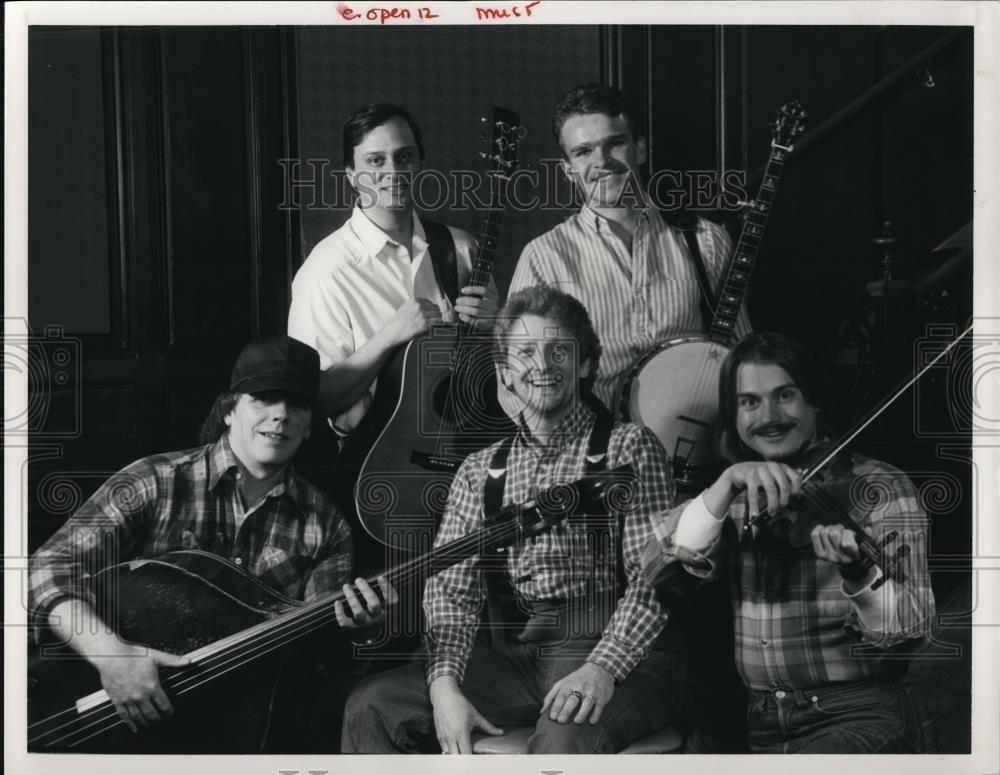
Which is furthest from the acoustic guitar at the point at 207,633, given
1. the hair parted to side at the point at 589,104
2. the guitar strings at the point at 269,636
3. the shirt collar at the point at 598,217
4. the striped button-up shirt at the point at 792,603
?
the hair parted to side at the point at 589,104

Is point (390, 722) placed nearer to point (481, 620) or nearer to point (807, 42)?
point (481, 620)

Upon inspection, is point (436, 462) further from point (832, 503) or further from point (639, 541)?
point (832, 503)

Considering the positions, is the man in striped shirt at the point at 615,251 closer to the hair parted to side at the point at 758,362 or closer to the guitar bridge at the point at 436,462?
the hair parted to side at the point at 758,362

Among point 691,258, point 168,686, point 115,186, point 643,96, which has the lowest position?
point 168,686

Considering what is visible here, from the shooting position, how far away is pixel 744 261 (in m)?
2.54

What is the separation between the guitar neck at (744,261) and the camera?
253 cm

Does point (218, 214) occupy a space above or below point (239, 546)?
Answer: above

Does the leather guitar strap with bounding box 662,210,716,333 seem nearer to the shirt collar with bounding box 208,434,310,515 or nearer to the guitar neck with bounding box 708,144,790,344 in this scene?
the guitar neck with bounding box 708,144,790,344

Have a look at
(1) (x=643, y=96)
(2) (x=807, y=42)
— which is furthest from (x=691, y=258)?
(2) (x=807, y=42)

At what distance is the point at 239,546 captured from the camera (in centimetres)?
251

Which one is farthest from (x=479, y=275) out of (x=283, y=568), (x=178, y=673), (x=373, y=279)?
(x=178, y=673)

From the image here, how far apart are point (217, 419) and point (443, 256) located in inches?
27.6
